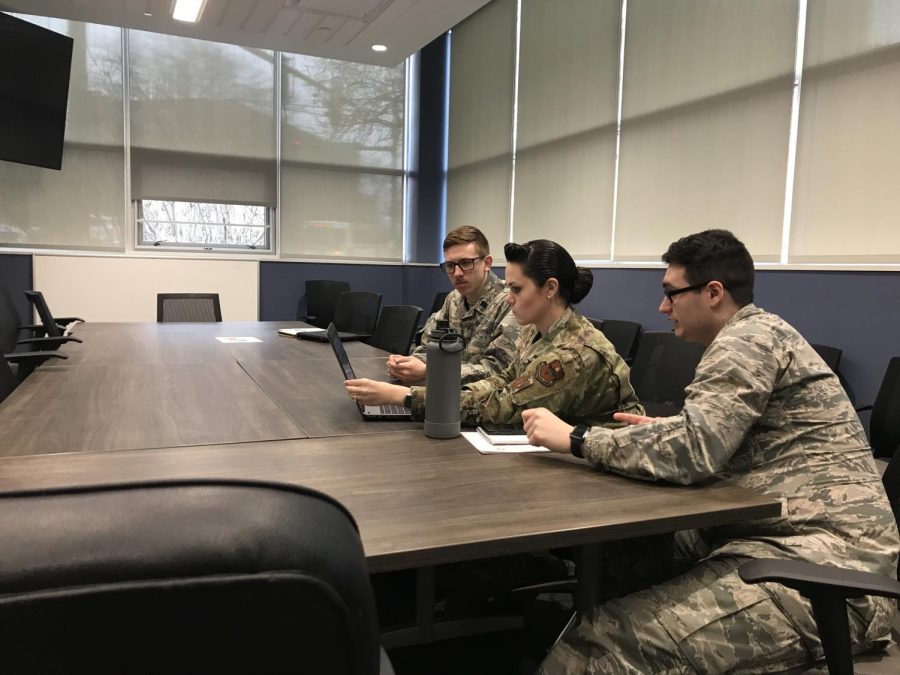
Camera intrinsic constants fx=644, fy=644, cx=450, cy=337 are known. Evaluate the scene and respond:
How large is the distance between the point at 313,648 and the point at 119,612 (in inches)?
4.8

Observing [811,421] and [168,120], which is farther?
[168,120]

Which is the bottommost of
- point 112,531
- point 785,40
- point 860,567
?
point 860,567

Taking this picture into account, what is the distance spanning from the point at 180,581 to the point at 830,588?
37.7 inches

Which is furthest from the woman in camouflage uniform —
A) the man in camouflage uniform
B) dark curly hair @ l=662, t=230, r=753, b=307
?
dark curly hair @ l=662, t=230, r=753, b=307

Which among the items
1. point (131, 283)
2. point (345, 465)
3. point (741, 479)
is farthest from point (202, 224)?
point (741, 479)

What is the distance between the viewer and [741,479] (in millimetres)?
1359

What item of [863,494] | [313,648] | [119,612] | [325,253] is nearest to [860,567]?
[863,494]

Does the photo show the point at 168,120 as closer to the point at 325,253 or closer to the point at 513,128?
the point at 325,253

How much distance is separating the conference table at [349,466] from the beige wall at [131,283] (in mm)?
4093

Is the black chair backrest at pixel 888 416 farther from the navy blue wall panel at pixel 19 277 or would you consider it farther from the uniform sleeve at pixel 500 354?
the navy blue wall panel at pixel 19 277

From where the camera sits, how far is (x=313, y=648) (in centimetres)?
43

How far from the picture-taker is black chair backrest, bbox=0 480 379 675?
1.22 ft

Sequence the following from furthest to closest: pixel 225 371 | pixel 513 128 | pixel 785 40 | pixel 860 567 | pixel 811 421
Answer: pixel 513 128
pixel 785 40
pixel 225 371
pixel 811 421
pixel 860 567

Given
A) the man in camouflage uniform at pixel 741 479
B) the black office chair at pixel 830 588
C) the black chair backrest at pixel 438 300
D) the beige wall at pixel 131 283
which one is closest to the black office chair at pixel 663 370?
the man in camouflage uniform at pixel 741 479
